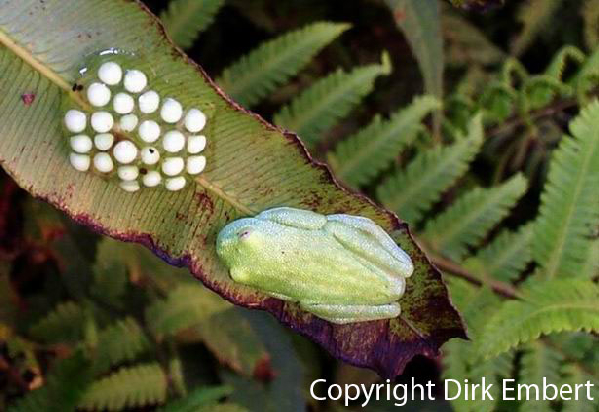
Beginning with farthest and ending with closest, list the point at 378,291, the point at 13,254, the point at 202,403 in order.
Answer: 1. the point at 13,254
2. the point at 202,403
3. the point at 378,291

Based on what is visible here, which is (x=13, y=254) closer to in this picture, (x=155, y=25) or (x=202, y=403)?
(x=202, y=403)

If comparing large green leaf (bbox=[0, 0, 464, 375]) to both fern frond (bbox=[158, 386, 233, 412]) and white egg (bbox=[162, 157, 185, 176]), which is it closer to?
white egg (bbox=[162, 157, 185, 176])

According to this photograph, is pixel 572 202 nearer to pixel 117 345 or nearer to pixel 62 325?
pixel 117 345

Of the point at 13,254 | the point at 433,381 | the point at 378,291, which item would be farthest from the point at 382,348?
the point at 13,254

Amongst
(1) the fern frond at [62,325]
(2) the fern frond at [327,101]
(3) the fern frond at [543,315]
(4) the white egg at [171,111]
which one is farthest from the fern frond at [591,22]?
(1) the fern frond at [62,325]

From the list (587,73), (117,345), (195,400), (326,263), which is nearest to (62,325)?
(117,345)
